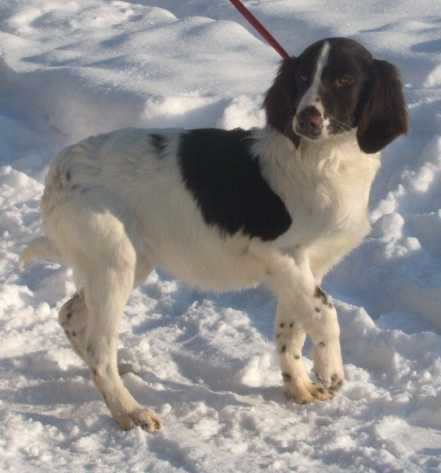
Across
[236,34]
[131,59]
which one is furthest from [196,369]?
[236,34]

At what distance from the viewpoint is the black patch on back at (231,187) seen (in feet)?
16.3

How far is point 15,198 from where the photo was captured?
7.39 m

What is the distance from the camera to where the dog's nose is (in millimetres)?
4605

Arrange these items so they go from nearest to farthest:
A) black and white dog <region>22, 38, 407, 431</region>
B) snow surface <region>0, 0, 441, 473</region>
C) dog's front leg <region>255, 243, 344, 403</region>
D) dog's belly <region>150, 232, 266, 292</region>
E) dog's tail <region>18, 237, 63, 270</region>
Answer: snow surface <region>0, 0, 441, 473</region>, black and white dog <region>22, 38, 407, 431</region>, dog's front leg <region>255, 243, 344, 403</region>, dog's belly <region>150, 232, 266, 292</region>, dog's tail <region>18, 237, 63, 270</region>

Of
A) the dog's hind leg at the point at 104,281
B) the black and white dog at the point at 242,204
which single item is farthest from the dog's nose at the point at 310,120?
the dog's hind leg at the point at 104,281

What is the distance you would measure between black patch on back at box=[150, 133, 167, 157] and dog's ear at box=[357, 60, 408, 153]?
0.96 meters

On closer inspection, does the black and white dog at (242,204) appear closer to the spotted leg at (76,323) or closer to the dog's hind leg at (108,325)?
the dog's hind leg at (108,325)

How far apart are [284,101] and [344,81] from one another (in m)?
0.32

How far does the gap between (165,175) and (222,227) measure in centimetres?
37

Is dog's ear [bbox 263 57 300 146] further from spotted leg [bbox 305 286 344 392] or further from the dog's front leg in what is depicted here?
spotted leg [bbox 305 286 344 392]

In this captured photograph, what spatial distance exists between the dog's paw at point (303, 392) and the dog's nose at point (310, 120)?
4.32 feet

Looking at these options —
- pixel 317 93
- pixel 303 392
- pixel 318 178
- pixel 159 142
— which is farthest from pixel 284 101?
pixel 303 392

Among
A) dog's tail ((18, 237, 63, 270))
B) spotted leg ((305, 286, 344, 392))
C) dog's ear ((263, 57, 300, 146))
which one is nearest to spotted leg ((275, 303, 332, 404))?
spotted leg ((305, 286, 344, 392))

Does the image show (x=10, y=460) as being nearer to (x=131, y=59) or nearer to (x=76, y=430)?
(x=76, y=430)
